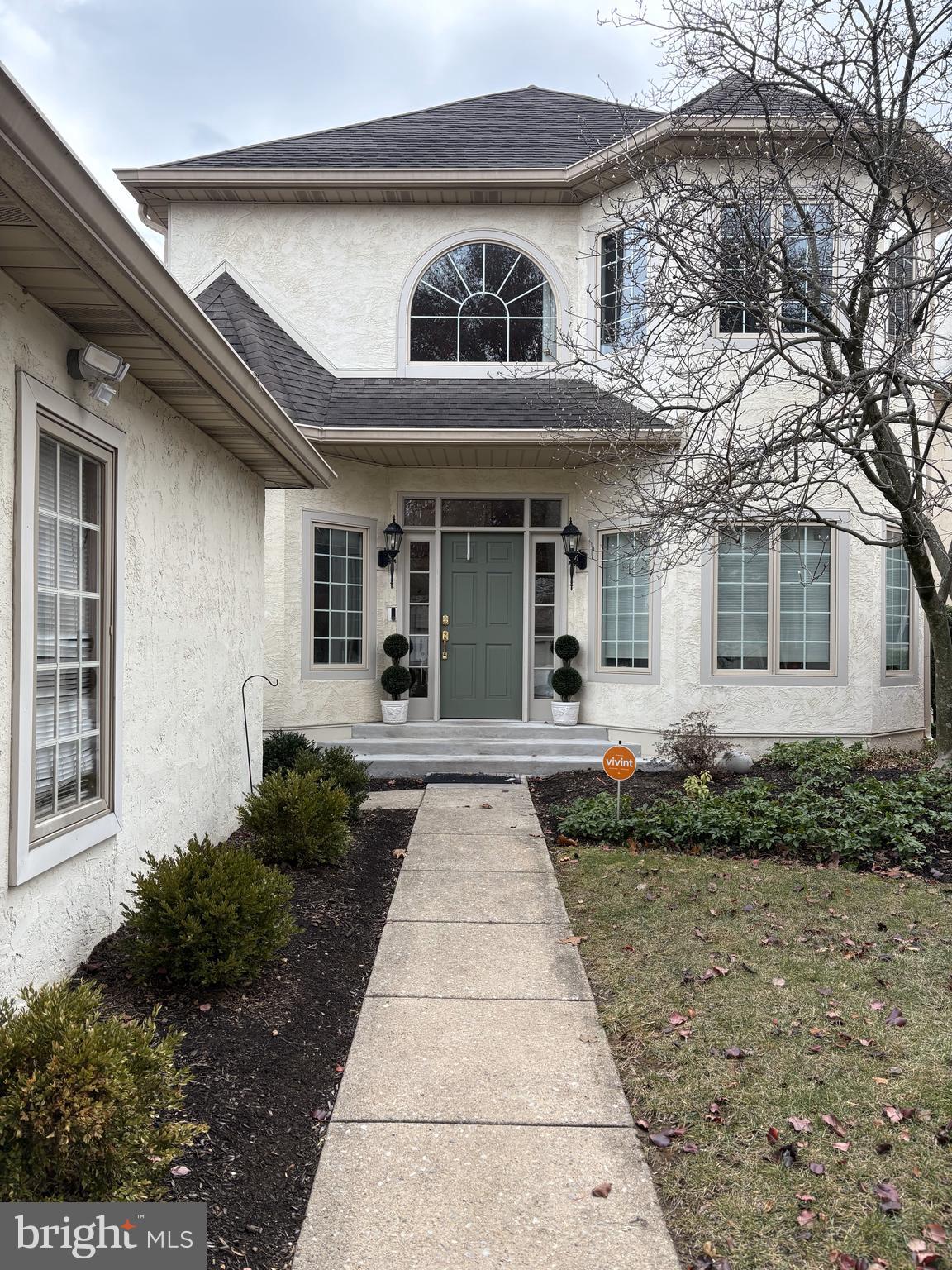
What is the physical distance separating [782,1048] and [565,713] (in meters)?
6.85

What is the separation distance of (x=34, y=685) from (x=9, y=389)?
1117 millimetres

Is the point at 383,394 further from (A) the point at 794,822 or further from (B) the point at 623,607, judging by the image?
(A) the point at 794,822

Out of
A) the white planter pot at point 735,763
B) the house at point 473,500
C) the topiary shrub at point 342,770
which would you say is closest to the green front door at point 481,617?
the house at point 473,500

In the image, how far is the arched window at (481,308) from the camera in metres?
10.9

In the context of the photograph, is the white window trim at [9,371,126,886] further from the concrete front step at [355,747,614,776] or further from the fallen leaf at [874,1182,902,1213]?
the concrete front step at [355,747,614,776]

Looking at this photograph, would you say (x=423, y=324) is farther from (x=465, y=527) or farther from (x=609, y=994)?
(x=609, y=994)

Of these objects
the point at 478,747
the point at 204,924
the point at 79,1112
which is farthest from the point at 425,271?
the point at 79,1112

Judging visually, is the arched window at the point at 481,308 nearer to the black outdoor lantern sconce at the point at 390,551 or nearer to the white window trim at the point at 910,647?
the black outdoor lantern sconce at the point at 390,551

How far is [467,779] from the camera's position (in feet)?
30.8

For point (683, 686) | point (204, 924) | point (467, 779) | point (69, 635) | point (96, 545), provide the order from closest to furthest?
point (204, 924), point (69, 635), point (96, 545), point (467, 779), point (683, 686)

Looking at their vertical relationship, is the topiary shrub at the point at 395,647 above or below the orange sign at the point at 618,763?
above

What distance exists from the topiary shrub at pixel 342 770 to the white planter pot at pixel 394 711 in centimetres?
251

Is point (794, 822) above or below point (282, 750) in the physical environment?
below

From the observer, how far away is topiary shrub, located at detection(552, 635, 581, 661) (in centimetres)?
1048
